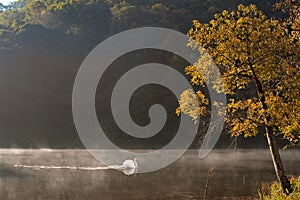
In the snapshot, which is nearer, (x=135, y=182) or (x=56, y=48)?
(x=135, y=182)

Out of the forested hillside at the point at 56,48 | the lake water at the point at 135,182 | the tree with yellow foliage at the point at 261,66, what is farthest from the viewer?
the forested hillside at the point at 56,48

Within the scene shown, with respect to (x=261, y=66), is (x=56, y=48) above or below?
above

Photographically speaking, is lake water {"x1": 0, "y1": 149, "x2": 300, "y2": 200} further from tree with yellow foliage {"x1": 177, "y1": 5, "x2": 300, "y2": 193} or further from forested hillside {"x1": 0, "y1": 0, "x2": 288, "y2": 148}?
forested hillside {"x1": 0, "y1": 0, "x2": 288, "y2": 148}

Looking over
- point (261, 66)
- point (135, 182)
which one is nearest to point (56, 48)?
point (135, 182)

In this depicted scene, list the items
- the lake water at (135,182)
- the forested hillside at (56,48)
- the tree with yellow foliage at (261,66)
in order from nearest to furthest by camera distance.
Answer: the tree with yellow foliage at (261,66)
the lake water at (135,182)
the forested hillside at (56,48)

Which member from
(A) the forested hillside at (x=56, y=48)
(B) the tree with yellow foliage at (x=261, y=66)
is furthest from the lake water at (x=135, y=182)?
(A) the forested hillside at (x=56, y=48)

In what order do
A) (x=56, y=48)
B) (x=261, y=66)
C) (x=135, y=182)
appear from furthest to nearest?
1. (x=56, y=48)
2. (x=135, y=182)
3. (x=261, y=66)

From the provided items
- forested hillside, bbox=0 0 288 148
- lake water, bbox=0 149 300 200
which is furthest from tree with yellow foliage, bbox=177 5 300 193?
forested hillside, bbox=0 0 288 148

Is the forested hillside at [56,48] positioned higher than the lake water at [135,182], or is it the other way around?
the forested hillside at [56,48]

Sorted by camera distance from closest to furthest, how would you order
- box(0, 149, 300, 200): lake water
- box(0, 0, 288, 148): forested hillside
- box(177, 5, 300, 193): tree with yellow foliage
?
box(177, 5, 300, 193): tree with yellow foliage, box(0, 149, 300, 200): lake water, box(0, 0, 288, 148): forested hillside

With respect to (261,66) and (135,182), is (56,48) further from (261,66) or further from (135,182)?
(261,66)

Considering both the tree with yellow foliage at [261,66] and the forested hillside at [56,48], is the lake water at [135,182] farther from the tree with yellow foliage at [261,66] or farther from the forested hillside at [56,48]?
the forested hillside at [56,48]

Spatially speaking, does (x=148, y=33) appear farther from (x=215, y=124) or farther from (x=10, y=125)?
(x=215, y=124)

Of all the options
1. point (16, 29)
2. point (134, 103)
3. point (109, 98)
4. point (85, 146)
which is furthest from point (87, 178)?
point (16, 29)
